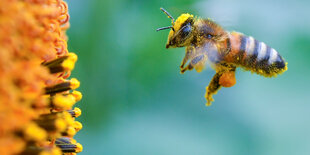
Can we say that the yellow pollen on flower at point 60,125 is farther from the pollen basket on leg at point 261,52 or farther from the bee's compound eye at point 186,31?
the pollen basket on leg at point 261,52

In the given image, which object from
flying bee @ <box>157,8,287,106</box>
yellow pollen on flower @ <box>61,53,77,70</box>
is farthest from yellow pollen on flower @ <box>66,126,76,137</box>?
flying bee @ <box>157,8,287,106</box>

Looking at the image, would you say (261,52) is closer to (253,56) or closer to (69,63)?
(253,56)

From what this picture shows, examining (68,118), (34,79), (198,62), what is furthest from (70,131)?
(198,62)

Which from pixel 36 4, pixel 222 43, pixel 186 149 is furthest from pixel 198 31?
pixel 186 149

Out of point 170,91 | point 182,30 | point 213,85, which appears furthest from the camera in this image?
point 170,91

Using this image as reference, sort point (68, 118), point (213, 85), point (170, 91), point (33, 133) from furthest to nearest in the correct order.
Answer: point (170, 91) < point (213, 85) < point (68, 118) < point (33, 133)

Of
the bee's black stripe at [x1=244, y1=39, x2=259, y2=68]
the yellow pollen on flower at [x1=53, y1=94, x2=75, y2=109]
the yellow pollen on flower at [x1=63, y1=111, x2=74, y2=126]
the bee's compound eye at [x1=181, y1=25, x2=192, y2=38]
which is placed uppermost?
the bee's compound eye at [x1=181, y1=25, x2=192, y2=38]

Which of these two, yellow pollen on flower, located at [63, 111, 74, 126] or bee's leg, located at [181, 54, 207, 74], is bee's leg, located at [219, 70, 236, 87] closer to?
bee's leg, located at [181, 54, 207, 74]
